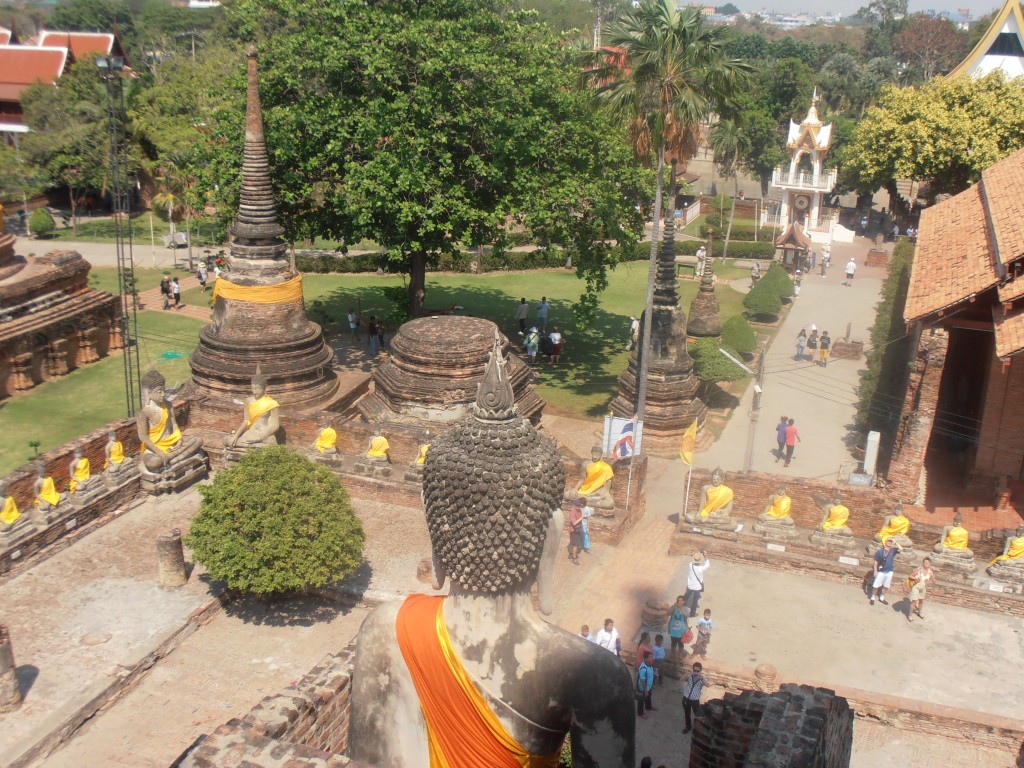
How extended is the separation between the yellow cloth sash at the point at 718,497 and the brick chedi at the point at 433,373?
586 centimetres

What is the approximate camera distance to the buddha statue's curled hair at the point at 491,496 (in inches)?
244

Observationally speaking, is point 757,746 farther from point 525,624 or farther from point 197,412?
point 197,412

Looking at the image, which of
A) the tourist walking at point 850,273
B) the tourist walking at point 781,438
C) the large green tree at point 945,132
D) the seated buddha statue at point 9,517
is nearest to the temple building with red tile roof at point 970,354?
the tourist walking at point 781,438

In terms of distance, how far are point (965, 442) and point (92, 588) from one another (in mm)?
18488

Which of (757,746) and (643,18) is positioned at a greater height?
(643,18)

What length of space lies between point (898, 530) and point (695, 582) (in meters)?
3.91

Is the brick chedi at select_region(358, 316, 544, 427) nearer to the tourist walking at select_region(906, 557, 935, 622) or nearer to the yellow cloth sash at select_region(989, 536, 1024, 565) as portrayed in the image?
the tourist walking at select_region(906, 557, 935, 622)

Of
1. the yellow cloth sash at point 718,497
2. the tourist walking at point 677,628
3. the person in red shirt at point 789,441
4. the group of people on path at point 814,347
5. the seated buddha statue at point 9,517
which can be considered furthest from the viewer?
the group of people on path at point 814,347

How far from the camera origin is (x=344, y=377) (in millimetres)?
25875

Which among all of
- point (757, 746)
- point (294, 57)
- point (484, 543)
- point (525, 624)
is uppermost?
point (294, 57)

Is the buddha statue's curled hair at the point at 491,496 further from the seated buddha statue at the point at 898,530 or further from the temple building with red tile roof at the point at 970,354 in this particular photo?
the temple building with red tile roof at the point at 970,354

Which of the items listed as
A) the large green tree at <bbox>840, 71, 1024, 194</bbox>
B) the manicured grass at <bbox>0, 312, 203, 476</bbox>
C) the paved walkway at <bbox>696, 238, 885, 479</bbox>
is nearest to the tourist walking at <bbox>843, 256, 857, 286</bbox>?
the paved walkway at <bbox>696, 238, 885, 479</bbox>

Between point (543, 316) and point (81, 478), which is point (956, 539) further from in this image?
point (543, 316)

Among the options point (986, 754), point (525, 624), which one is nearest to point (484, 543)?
point (525, 624)
